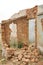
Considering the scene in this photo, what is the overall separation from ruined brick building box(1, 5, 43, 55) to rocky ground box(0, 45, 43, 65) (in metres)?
0.14

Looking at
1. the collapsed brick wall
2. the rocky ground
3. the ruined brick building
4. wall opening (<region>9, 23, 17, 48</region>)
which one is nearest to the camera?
the rocky ground

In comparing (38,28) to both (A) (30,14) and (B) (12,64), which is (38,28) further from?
(B) (12,64)

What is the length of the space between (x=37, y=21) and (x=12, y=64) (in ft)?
2.52

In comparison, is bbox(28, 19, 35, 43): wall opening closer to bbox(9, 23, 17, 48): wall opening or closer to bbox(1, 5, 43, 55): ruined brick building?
bbox(1, 5, 43, 55): ruined brick building

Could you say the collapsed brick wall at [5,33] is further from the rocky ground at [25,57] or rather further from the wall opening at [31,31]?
the wall opening at [31,31]

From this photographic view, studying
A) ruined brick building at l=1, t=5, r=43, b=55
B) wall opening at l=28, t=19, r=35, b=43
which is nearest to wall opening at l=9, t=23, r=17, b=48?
ruined brick building at l=1, t=5, r=43, b=55

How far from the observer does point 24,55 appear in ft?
9.41

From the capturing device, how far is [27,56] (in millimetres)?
2824

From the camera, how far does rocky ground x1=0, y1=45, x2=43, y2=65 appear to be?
275 cm

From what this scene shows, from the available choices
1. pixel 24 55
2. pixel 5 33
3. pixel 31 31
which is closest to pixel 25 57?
pixel 24 55

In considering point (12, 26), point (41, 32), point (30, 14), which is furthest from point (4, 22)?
point (41, 32)

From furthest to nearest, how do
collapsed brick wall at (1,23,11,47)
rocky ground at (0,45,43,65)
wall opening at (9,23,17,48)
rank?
collapsed brick wall at (1,23,11,47) < wall opening at (9,23,17,48) < rocky ground at (0,45,43,65)

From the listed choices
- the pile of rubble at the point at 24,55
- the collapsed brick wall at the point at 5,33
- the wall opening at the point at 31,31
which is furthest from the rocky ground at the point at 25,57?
the collapsed brick wall at the point at 5,33

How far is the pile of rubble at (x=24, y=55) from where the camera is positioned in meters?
2.78
